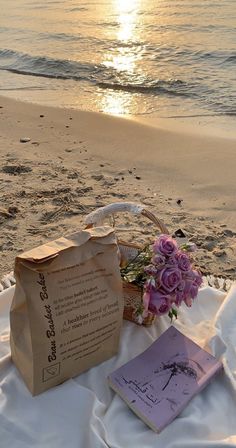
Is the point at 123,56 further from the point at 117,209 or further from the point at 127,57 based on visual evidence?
the point at 117,209

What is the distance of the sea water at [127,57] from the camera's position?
6840mm

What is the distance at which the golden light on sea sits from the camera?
6.75 m

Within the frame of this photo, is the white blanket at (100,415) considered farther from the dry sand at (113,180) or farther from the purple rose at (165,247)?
the dry sand at (113,180)

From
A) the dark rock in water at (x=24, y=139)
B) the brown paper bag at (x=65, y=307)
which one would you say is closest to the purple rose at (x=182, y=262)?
the brown paper bag at (x=65, y=307)

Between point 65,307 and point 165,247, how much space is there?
406mm

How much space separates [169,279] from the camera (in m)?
1.90

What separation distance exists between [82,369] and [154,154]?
3.17m

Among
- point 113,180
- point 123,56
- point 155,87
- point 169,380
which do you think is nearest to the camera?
point 169,380

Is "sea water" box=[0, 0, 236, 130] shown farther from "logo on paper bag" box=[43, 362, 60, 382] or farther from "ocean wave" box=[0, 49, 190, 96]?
"logo on paper bag" box=[43, 362, 60, 382]

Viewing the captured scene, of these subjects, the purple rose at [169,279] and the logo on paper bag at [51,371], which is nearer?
the logo on paper bag at [51,371]

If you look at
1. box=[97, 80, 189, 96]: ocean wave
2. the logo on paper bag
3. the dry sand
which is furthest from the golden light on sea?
the logo on paper bag

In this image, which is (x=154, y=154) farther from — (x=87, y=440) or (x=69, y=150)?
(x=87, y=440)

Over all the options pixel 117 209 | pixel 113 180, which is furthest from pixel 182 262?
pixel 113 180

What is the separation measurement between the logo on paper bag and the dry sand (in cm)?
107
